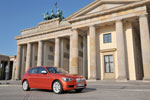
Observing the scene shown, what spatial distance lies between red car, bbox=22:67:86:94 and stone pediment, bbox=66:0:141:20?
15.0 m

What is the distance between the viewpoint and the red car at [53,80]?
7.33 metres

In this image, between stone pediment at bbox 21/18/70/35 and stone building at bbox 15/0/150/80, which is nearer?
stone building at bbox 15/0/150/80

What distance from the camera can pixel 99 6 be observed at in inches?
836

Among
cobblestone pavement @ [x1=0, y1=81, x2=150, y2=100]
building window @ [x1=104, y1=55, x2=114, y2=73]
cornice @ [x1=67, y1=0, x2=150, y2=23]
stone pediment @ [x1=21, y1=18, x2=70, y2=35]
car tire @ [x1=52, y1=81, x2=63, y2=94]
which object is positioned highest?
stone pediment @ [x1=21, y1=18, x2=70, y2=35]

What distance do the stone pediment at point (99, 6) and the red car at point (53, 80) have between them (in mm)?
14994

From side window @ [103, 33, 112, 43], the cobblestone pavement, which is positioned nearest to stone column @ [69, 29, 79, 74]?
side window @ [103, 33, 112, 43]

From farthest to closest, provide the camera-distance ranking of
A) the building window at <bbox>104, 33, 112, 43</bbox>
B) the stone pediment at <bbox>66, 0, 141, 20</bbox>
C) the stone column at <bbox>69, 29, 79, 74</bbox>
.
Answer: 1. the building window at <bbox>104, 33, 112, 43</bbox>
2. the stone column at <bbox>69, 29, 79, 74</bbox>
3. the stone pediment at <bbox>66, 0, 141, 20</bbox>

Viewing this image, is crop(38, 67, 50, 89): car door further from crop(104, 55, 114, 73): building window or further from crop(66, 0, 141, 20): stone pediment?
crop(66, 0, 141, 20): stone pediment

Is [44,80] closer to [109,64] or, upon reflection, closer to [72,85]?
[72,85]

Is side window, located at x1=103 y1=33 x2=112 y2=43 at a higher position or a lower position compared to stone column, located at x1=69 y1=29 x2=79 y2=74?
higher

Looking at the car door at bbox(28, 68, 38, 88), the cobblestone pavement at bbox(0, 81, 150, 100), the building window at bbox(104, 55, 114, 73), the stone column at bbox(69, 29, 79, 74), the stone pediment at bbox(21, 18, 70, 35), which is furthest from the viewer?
the stone pediment at bbox(21, 18, 70, 35)

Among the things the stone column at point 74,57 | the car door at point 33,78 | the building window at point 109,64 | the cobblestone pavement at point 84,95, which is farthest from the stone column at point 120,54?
the car door at point 33,78

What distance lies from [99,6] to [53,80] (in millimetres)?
16549

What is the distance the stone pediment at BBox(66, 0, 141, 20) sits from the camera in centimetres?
1952
